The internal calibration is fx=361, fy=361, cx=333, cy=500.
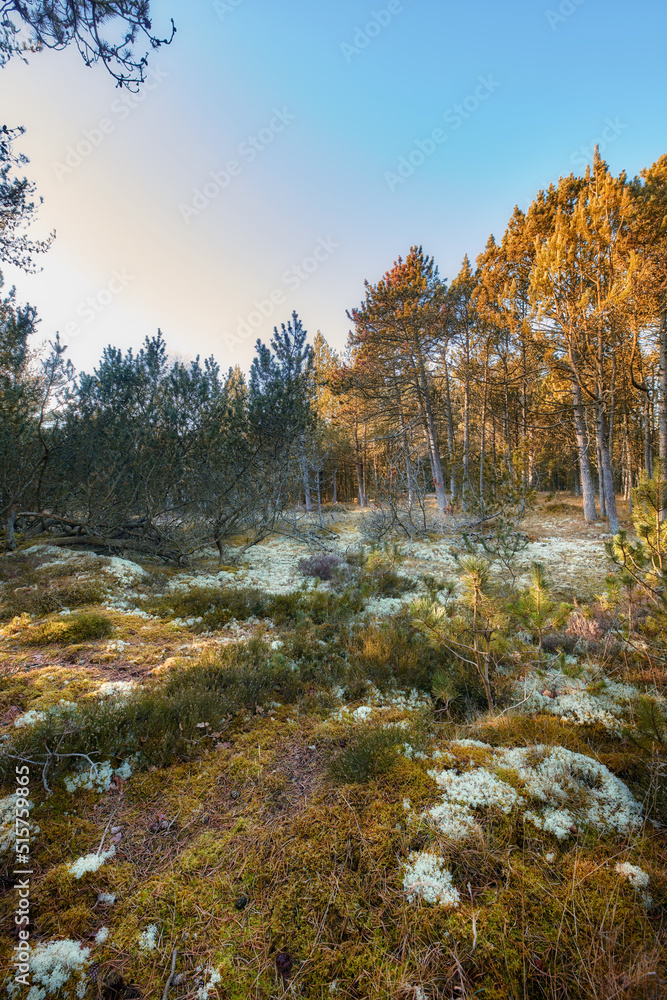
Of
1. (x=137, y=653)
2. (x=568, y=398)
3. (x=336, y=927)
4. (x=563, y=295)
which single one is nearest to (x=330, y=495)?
(x=568, y=398)

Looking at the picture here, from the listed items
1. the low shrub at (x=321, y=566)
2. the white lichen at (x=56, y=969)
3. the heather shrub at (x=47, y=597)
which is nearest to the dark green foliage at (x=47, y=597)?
the heather shrub at (x=47, y=597)

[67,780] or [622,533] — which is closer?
[67,780]

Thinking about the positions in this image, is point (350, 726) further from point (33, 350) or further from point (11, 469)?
point (33, 350)

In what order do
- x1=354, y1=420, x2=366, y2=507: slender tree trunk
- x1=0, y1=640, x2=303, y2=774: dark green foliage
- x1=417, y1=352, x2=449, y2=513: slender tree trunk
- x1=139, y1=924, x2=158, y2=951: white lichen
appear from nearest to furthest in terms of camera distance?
x1=139, y1=924, x2=158, y2=951: white lichen, x1=0, y1=640, x2=303, y2=774: dark green foliage, x1=417, y1=352, x2=449, y2=513: slender tree trunk, x1=354, y1=420, x2=366, y2=507: slender tree trunk

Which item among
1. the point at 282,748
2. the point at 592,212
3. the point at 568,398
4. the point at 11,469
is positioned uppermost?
the point at 592,212

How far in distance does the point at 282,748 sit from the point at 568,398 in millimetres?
17889

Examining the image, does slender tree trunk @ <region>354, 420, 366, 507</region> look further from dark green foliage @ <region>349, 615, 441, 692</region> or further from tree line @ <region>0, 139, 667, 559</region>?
dark green foliage @ <region>349, 615, 441, 692</region>

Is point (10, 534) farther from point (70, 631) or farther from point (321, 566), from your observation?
point (321, 566)

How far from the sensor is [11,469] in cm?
769

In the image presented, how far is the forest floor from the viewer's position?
139cm

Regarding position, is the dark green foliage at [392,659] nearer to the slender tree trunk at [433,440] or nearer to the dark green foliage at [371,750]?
the dark green foliage at [371,750]

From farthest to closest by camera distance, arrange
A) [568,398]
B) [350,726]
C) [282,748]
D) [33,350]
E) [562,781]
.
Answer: [568,398], [33,350], [350,726], [282,748], [562,781]

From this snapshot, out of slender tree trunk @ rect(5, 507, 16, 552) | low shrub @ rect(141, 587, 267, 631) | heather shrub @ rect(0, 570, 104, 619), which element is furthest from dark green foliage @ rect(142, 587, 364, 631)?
slender tree trunk @ rect(5, 507, 16, 552)

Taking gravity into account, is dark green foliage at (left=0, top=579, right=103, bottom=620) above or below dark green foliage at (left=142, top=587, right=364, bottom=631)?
above
